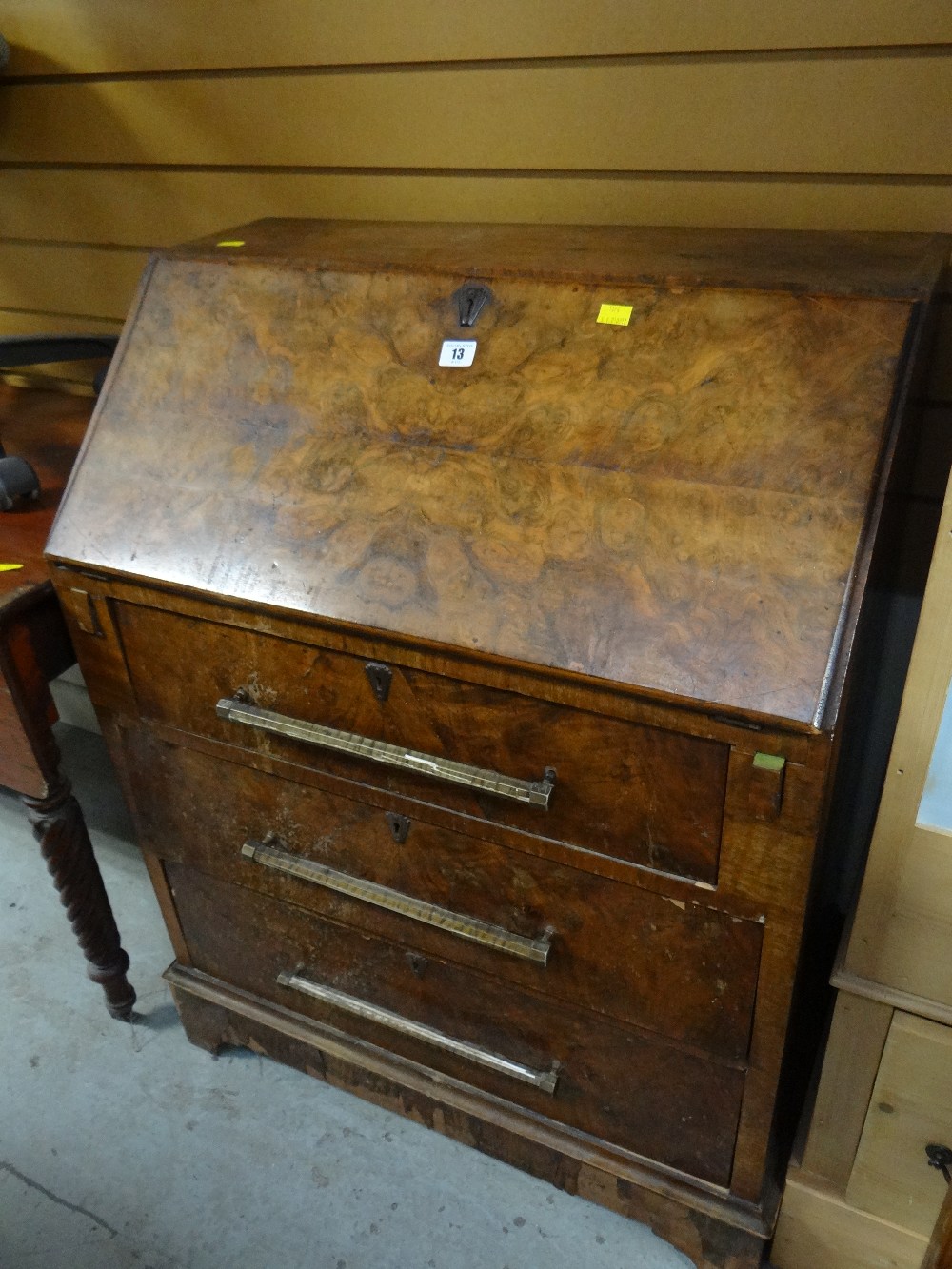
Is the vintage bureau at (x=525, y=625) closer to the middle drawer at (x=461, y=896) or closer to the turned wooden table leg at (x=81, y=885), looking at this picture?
the middle drawer at (x=461, y=896)

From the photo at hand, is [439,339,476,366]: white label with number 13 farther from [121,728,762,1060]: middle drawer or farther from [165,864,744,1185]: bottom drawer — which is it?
[165,864,744,1185]: bottom drawer

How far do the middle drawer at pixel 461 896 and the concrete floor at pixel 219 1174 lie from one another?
0.48 meters

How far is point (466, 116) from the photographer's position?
4.66ft

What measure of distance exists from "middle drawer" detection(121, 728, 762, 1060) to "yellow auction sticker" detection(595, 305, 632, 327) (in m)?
0.61

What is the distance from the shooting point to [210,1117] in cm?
158

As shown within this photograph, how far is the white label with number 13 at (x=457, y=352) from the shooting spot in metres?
1.05

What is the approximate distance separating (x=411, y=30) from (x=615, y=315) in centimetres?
73

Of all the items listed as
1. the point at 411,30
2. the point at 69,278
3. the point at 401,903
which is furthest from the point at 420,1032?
the point at 69,278

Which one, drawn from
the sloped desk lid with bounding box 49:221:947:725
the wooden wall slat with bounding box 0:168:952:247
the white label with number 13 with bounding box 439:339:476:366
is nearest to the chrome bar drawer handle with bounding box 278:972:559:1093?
the sloped desk lid with bounding box 49:221:947:725

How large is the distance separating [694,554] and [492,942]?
22.2 inches

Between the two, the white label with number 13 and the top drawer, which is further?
the white label with number 13

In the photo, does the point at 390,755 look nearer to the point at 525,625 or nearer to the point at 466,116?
the point at 525,625

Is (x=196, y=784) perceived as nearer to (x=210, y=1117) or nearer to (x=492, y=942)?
(x=492, y=942)

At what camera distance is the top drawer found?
938mm
